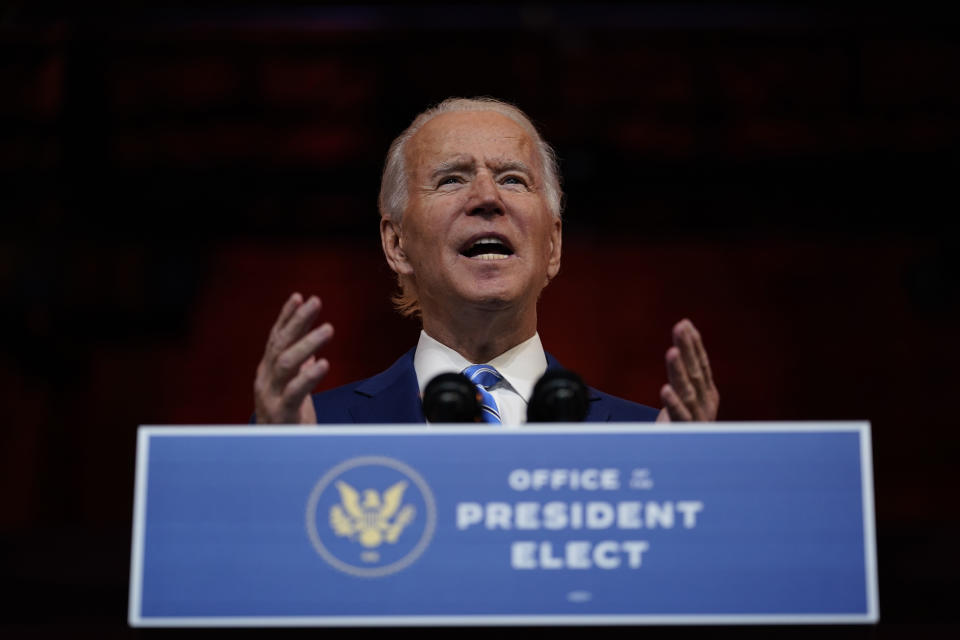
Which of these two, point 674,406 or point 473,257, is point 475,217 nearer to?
point 473,257

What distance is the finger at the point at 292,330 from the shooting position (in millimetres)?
1268

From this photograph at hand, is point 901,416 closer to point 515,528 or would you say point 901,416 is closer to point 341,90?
point 341,90

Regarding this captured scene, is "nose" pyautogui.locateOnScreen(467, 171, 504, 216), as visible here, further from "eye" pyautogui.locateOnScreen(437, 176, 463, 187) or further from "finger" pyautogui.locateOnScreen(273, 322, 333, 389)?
"finger" pyautogui.locateOnScreen(273, 322, 333, 389)

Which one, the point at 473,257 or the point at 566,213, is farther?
the point at 566,213

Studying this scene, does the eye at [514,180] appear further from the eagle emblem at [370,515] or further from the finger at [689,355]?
the eagle emblem at [370,515]

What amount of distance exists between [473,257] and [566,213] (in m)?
2.79

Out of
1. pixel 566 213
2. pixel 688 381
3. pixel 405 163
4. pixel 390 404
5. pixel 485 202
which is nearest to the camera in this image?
pixel 688 381

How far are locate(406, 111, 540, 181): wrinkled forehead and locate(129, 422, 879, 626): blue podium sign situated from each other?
883 mm

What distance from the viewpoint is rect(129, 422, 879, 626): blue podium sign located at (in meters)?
0.98

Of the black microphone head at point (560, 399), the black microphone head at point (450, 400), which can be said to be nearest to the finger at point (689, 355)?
the black microphone head at point (560, 399)

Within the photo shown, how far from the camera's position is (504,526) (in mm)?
994

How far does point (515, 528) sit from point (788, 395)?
3698 millimetres

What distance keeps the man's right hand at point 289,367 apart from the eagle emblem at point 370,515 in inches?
10.0

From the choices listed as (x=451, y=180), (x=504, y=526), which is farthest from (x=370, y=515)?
(x=451, y=180)
